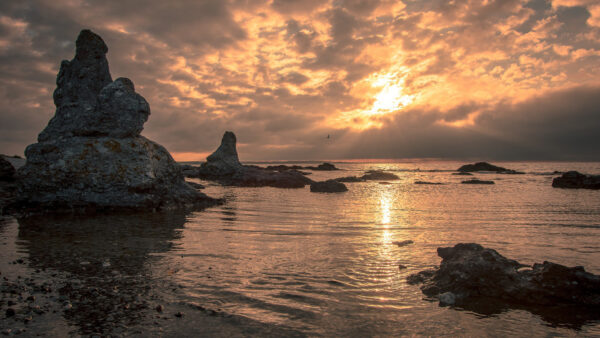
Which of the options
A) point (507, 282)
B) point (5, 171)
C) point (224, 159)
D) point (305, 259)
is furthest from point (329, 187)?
point (507, 282)

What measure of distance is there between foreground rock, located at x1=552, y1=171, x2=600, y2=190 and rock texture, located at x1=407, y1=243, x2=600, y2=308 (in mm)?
39795

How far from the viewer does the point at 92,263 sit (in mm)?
7070

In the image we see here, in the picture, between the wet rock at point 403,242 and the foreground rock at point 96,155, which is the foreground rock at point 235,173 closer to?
the foreground rock at point 96,155

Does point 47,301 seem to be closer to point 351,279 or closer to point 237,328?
point 237,328

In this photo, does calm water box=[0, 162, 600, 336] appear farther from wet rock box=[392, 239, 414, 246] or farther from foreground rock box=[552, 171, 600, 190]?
foreground rock box=[552, 171, 600, 190]

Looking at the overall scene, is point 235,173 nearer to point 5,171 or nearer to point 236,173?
point 236,173

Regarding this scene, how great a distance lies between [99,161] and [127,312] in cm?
1243

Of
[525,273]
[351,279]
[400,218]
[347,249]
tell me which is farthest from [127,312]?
[400,218]

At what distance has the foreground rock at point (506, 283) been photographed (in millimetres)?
5254

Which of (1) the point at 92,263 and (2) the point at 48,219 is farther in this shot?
(2) the point at 48,219

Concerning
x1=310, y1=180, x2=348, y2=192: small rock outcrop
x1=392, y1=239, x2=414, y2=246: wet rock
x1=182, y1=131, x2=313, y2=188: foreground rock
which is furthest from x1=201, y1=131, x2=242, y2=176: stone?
x1=392, y1=239, x2=414, y2=246: wet rock

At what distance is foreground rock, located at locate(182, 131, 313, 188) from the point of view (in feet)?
125

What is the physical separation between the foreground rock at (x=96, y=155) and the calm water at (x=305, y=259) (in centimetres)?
227

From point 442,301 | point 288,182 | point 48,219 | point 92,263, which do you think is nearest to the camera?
point 442,301
